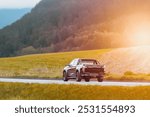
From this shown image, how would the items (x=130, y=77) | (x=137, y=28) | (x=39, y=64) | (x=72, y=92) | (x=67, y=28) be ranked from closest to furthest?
(x=72, y=92) < (x=39, y=64) < (x=130, y=77) < (x=67, y=28) < (x=137, y=28)

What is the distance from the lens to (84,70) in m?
30.7

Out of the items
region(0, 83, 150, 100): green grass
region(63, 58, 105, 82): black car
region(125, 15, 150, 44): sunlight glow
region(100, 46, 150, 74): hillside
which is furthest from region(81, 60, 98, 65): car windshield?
region(125, 15, 150, 44): sunlight glow

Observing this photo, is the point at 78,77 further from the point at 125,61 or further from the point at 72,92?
the point at 72,92

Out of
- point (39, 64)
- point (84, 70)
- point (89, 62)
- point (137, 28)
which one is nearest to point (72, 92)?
point (84, 70)

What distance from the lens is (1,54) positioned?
31156mm

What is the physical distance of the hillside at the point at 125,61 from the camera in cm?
3212

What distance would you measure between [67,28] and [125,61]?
12.7 feet

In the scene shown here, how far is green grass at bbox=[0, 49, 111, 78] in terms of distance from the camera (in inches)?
1271

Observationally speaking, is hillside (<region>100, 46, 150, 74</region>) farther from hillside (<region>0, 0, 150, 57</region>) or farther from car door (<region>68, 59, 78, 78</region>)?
car door (<region>68, 59, 78, 78</region>)

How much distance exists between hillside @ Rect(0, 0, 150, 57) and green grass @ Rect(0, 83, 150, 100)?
2.20 metres

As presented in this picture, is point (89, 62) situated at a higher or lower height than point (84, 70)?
higher

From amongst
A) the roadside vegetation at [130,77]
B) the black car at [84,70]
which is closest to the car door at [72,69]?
the black car at [84,70]

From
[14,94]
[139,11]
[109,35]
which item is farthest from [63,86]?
[139,11]

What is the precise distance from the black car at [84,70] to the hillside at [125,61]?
131 centimetres
